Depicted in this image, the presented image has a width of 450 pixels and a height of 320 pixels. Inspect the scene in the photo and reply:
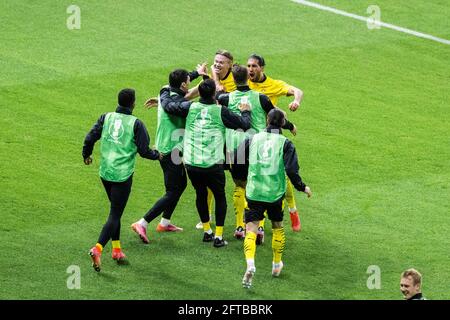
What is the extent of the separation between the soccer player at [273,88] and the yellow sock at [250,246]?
142cm

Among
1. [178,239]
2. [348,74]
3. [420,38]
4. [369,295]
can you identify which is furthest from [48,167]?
[420,38]

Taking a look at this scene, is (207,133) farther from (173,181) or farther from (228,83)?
(228,83)

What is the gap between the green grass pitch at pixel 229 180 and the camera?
12984mm

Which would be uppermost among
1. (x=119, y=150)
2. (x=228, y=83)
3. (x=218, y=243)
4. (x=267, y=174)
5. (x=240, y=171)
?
(x=228, y=83)

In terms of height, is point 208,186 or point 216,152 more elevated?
point 216,152

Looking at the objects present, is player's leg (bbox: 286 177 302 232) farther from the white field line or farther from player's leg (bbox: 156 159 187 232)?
the white field line

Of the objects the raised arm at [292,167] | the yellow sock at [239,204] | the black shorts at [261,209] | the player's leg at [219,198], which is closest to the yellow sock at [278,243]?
the black shorts at [261,209]

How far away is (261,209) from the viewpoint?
12.8 meters

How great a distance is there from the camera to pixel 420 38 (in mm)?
22781

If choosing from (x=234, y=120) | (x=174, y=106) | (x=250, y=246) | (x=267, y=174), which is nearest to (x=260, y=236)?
(x=250, y=246)

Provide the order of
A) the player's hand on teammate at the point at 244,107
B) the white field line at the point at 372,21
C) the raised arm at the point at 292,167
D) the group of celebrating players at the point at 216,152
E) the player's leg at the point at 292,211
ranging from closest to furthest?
the raised arm at the point at 292,167
the group of celebrating players at the point at 216,152
the player's hand on teammate at the point at 244,107
the player's leg at the point at 292,211
the white field line at the point at 372,21

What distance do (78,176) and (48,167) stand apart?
514mm

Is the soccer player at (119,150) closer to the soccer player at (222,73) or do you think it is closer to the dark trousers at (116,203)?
the dark trousers at (116,203)

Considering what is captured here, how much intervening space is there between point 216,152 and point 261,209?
3.43 ft
